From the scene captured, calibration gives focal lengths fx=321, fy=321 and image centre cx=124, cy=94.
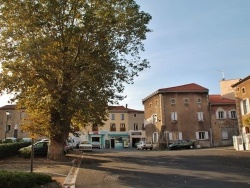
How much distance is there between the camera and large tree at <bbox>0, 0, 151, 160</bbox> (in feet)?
73.9

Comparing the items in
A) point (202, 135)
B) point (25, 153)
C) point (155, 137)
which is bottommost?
point (25, 153)

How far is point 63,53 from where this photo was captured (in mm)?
23859

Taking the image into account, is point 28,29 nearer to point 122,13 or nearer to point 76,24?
point 76,24

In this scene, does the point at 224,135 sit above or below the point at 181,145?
above

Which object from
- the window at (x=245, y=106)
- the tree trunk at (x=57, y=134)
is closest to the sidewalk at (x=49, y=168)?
the tree trunk at (x=57, y=134)

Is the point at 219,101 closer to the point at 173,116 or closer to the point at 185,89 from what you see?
the point at 185,89

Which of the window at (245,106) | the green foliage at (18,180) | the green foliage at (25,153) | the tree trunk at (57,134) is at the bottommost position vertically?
the green foliage at (18,180)

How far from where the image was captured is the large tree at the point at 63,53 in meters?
22.5

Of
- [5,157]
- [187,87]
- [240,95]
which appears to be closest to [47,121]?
[5,157]

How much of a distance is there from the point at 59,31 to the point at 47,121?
23.2 ft

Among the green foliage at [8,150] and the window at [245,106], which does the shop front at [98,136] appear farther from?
the green foliage at [8,150]

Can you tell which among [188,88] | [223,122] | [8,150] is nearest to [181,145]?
[223,122]

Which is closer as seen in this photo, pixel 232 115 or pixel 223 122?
pixel 223 122

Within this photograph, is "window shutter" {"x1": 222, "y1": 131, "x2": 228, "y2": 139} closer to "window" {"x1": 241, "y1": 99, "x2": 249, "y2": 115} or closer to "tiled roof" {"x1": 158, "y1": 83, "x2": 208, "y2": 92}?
"tiled roof" {"x1": 158, "y1": 83, "x2": 208, "y2": 92}
